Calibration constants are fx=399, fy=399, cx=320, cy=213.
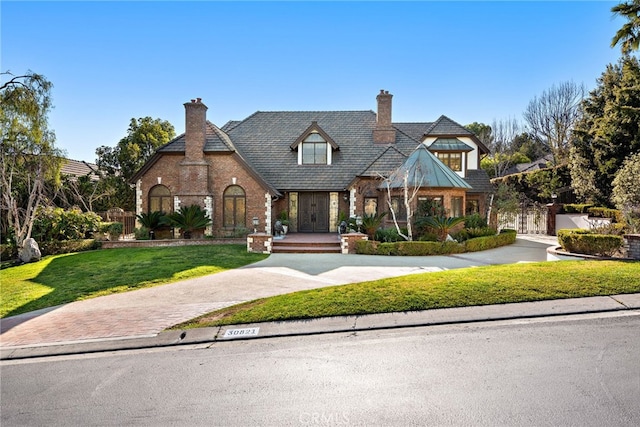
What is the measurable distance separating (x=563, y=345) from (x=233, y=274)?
29.9ft

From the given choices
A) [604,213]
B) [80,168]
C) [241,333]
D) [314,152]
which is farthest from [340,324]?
[80,168]

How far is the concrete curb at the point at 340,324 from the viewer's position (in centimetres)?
682

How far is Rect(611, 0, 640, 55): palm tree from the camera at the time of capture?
55.8 feet

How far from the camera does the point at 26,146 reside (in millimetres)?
17312

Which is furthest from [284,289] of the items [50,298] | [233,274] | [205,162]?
[205,162]

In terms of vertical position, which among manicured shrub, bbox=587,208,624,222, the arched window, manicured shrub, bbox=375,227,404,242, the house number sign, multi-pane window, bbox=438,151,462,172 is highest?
multi-pane window, bbox=438,151,462,172

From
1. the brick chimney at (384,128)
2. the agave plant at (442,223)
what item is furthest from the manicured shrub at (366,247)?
the brick chimney at (384,128)

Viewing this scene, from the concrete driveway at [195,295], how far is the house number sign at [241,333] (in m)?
1.33

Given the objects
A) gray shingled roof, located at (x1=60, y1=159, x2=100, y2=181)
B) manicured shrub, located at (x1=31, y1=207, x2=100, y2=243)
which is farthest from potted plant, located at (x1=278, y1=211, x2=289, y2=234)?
gray shingled roof, located at (x1=60, y1=159, x2=100, y2=181)

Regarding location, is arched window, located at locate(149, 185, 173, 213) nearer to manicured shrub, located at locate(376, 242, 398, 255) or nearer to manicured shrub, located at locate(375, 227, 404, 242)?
manicured shrub, located at locate(375, 227, 404, 242)

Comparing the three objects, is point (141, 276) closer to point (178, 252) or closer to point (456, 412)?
point (178, 252)

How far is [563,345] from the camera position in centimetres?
604

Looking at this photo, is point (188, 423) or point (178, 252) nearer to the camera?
point (188, 423)

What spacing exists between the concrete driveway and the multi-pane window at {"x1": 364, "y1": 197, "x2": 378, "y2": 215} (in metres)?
6.27
